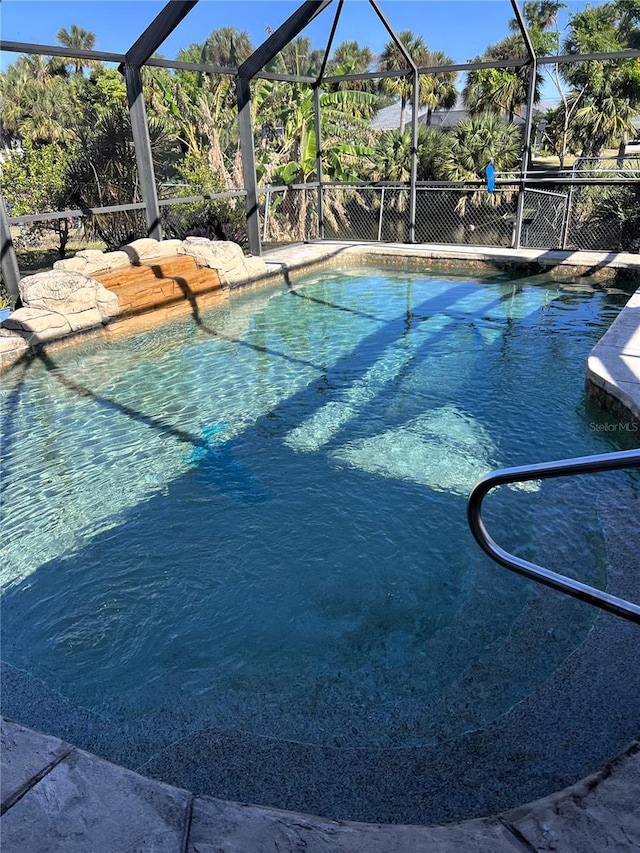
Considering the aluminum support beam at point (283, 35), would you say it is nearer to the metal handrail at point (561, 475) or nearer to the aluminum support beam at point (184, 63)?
the aluminum support beam at point (184, 63)

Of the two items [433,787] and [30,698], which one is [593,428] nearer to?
[433,787]

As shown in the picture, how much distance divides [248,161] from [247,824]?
10.2 metres

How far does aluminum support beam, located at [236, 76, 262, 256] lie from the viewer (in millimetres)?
9906

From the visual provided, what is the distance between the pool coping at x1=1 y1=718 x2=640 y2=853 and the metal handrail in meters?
0.59

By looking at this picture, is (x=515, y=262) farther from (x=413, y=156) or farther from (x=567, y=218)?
(x=413, y=156)

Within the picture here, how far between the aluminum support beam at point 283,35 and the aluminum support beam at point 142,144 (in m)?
1.88

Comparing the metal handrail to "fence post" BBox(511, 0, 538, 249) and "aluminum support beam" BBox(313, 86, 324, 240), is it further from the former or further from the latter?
"aluminum support beam" BBox(313, 86, 324, 240)

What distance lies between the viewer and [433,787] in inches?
82.7

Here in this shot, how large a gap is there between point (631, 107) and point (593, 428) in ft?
79.6

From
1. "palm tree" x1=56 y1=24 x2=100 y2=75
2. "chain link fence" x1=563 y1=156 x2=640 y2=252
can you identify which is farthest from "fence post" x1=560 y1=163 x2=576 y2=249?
"palm tree" x1=56 y1=24 x2=100 y2=75

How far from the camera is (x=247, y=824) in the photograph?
1750 millimetres

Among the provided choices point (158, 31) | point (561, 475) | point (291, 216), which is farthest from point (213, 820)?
point (291, 216)

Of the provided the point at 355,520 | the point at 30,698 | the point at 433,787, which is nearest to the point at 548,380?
the point at 355,520

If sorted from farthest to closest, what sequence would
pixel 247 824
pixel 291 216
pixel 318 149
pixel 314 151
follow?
1. pixel 291 216
2. pixel 314 151
3. pixel 318 149
4. pixel 247 824
